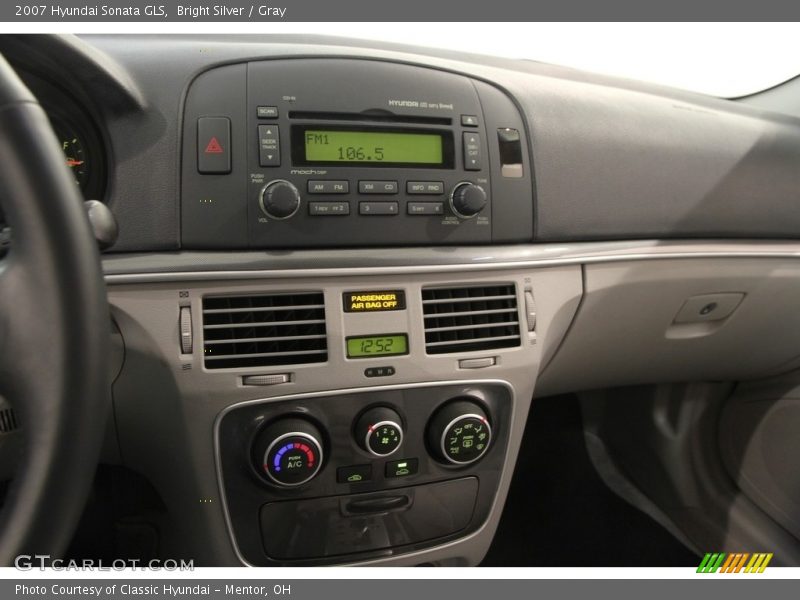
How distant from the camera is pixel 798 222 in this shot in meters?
1.41

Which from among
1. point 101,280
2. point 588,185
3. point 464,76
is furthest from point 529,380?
point 101,280

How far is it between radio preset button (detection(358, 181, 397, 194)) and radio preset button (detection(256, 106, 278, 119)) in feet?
0.59

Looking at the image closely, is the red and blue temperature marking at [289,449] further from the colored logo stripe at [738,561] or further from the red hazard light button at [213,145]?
the colored logo stripe at [738,561]

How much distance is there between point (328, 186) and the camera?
1.07m

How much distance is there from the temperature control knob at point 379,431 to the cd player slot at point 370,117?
502 mm

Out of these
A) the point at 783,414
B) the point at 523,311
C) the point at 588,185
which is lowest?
the point at 783,414

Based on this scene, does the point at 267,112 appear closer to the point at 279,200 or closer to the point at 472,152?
the point at 279,200

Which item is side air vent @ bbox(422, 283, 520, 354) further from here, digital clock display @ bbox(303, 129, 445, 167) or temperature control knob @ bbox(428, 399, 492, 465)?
digital clock display @ bbox(303, 129, 445, 167)

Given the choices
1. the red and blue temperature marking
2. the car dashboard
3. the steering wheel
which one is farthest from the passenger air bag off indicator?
the steering wheel

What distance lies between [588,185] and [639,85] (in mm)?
352

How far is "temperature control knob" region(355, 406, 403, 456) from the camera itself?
1.10 m

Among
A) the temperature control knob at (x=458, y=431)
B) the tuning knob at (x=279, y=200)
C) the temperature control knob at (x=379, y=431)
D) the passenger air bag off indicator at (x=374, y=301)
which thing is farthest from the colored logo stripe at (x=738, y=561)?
the tuning knob at (x=279, y=200)

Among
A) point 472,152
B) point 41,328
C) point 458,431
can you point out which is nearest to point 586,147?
point 472,152

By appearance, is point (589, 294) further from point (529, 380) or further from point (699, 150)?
point (699, 150)
